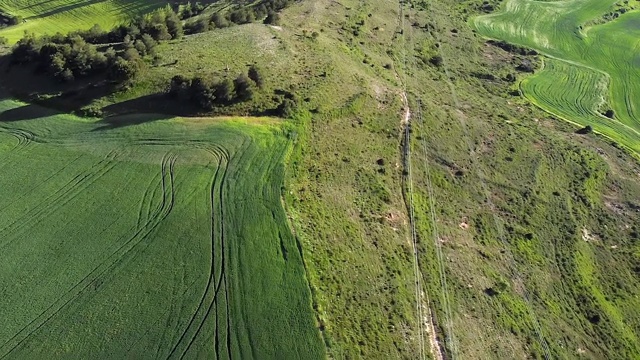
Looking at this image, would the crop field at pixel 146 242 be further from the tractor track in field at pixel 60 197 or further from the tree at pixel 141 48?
the tree at pixel 141 48

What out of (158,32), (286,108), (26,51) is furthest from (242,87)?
(26,51)

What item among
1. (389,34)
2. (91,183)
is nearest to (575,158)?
(389,34)

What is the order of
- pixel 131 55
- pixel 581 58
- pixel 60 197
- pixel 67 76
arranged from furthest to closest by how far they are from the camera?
pixel 581 58
pixel 131 55
pixel 67 76
pixel 60 197

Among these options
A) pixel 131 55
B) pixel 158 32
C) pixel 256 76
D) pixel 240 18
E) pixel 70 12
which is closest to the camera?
pixel 131 55

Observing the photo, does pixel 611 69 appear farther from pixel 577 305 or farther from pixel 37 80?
pixel 37 80

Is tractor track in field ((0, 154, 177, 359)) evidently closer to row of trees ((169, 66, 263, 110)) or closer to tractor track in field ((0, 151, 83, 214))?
row of trees ((169, 66, 263, 110))

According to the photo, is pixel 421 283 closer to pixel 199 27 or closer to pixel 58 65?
pixel 58 65
